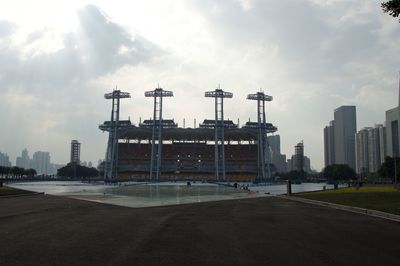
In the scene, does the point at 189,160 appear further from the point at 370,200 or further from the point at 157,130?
the point at 370,200

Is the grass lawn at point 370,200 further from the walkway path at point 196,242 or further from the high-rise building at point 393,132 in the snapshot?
the high-rise building at point 393,132

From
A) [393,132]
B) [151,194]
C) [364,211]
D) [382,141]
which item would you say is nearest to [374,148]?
[382,141]

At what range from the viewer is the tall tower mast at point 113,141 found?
152m

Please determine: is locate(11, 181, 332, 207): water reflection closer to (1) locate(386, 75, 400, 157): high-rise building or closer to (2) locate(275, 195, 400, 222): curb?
(2) locate(275, 195, 400, 222): curb

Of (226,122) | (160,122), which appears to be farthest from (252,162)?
(160,122)

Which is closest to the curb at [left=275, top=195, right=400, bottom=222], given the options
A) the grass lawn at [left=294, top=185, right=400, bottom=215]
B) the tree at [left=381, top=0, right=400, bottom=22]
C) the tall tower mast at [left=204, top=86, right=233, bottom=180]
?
the grass lawn at [left=294, top=185, right=400, bottom=215]

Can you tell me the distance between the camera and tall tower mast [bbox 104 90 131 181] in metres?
152

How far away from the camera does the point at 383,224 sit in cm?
1450

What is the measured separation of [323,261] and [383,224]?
24.5 ft

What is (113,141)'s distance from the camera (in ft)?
511

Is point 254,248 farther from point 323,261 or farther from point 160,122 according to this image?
point 160,122

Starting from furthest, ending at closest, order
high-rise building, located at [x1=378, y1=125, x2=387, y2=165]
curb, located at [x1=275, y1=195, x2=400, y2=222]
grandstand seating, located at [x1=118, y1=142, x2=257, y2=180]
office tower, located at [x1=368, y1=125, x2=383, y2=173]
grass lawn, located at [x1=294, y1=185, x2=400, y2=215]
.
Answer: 1. office tower, located at [x1=368, y1=125, x2=383, y2=173]
2. high-rise building, located at [x1=378, y1=125, x2=387, y2=165]
3. grandstand seating, located at [x1=118, y1=142, x2=257, y2=180]
4. grass lawn, located at [x1=294, y1=185, x2=400, y2=215]
5. curb, located at [x1=275, y1=195, x2=400, y2=222]

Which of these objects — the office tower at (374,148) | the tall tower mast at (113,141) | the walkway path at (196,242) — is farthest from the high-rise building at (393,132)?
the walkway path at (196,242)

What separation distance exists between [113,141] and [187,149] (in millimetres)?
29963
